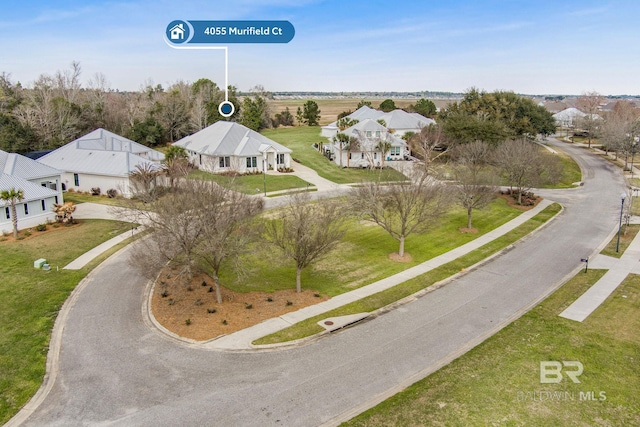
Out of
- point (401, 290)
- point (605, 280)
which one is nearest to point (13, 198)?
point (401, 290)

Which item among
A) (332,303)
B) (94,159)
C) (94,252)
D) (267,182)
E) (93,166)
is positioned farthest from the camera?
(267,182)

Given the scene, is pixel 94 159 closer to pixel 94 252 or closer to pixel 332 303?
pixel 94 252

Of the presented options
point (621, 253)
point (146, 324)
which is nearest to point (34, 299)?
point (146, 324)

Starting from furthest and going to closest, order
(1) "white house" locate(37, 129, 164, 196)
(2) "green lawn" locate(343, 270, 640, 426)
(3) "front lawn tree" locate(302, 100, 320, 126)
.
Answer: (3) "front lawn tree" locate(302, 100, 320, 126) < (1) "white house" locate(37, 129, 164, 196) < (2) "green lawn" locate(343, 270, 640, 426)

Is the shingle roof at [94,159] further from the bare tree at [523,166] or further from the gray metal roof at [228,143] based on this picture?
the bare tree at [523,166]

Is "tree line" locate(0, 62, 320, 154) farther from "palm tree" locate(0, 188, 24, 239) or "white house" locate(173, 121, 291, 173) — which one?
"palm tree" locate(0, 188, 24, 239)

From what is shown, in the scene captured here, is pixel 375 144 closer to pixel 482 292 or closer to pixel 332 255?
pixel 332 255

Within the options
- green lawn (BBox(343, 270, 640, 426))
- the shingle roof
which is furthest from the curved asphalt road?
the shingle roof
